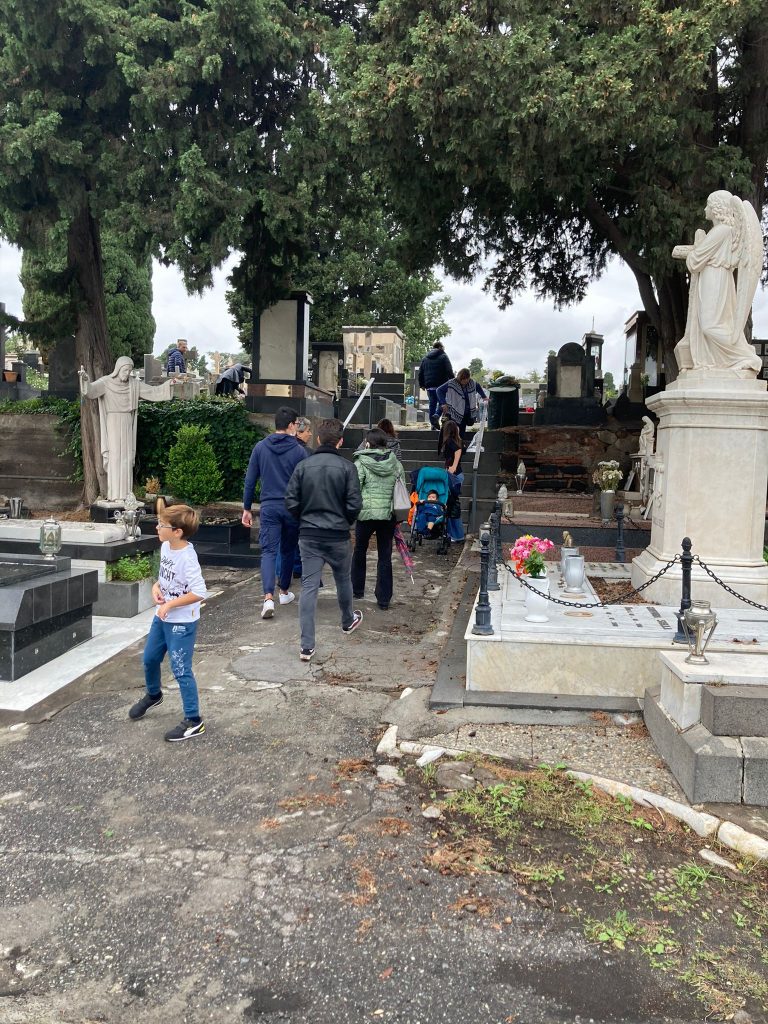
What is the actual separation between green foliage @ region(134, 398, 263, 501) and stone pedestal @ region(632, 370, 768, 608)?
8429 mm

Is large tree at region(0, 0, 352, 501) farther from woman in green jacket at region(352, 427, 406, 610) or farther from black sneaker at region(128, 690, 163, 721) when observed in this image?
black sneaker at region(128, 690, 163, 721)

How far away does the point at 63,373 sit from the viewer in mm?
16078

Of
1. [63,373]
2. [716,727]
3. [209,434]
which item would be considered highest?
[63,373]

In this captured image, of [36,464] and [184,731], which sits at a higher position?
[36,464]

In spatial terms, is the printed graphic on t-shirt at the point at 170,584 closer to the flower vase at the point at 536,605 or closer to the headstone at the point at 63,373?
the flower vase at the point at 536,605

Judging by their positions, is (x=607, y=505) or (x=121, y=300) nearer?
(x=607, y=505)

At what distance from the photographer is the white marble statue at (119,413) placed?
11.7 metres

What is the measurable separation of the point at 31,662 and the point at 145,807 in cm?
277

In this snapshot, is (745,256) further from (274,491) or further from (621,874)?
(621,874)

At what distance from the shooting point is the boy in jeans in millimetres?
4703

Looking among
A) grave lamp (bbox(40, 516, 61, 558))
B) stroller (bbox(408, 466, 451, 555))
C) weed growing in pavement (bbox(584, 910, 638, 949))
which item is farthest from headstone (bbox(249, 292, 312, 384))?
weed growing in pavement (bbox(584, 910, 638, 949))

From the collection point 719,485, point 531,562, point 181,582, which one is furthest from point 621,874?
point 719,485

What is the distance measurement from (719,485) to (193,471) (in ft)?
27.0

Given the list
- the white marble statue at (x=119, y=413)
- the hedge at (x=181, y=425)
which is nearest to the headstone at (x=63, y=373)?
the hedge at (x=181, y=425)
